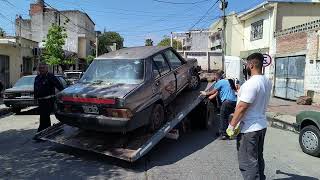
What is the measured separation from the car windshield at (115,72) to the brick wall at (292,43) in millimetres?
13815

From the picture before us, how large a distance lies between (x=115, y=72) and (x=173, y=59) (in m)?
1.93

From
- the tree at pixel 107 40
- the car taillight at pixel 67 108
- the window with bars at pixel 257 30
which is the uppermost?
the tree at pixel 107 40

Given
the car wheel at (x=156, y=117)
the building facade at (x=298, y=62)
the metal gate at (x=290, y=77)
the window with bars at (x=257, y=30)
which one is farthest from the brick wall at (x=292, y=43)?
the car wheel at (x=156, y=117)

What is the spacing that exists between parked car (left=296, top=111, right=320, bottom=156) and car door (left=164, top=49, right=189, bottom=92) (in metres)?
2.88

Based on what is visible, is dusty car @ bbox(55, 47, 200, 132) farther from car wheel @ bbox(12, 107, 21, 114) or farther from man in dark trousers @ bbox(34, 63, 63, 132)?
car wheel @ bbox(12, 107, 21, 114)

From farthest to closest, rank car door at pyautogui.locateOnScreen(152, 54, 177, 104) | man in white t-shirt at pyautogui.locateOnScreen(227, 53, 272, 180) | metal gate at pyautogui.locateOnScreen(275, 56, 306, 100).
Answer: metal gate at pyautogui.locateOnScreen(275, 56, 306, 100) → car door at pyautogui.locateOnScreen(152, 54, 177, 104) → man in white t-shirt at pyautogui.locateOnScreen(227, 53, 272, 180)

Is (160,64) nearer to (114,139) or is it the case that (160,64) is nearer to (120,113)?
(114,139)

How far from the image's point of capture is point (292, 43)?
2169 centimetres

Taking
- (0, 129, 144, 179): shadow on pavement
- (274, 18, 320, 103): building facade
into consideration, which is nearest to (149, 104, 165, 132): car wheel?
(0, 129, 144, 179): shadow on pavement

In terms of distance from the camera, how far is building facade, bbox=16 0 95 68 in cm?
5316

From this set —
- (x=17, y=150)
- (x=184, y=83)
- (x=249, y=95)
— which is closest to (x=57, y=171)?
(x=17, y=150)

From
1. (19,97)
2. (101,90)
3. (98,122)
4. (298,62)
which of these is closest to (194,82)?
(101,90)

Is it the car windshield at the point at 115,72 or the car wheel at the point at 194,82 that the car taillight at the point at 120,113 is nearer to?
the car windshield at the point at 115,72

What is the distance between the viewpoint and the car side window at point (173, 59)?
9.80 meters
